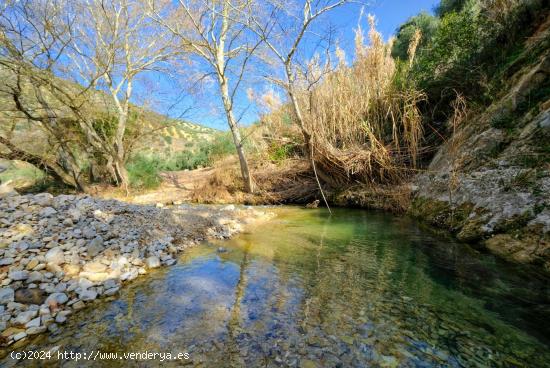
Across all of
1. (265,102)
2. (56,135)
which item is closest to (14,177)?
(56,135)

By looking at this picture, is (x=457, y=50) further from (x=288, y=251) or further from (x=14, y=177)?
(x=14, y=177)

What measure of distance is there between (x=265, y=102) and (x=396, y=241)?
6047 mm

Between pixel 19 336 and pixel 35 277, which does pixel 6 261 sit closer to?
pixel 35 277

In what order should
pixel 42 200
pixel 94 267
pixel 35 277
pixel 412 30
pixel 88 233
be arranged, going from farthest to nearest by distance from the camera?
pixel 412 30 → pixel 42 200 → pixel 88 233 → pixel 94 267 → pixel 35 277

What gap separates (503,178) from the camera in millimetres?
3275

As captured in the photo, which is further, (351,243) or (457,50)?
(457,50)

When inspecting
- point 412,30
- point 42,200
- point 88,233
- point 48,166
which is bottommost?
point 88,233

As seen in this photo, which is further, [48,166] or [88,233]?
[48,166]

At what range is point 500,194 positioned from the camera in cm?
313

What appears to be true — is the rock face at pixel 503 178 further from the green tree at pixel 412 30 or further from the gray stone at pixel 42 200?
the green tree at pixel 412 30

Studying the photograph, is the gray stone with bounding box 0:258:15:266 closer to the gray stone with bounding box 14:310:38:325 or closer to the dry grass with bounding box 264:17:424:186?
the gray stone with bounding box 14:310:38:325

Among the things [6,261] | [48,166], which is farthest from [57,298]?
[48,166]

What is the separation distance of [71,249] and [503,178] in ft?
16.0

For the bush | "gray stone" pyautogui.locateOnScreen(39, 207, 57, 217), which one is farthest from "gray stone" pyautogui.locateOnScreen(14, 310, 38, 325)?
the bush
